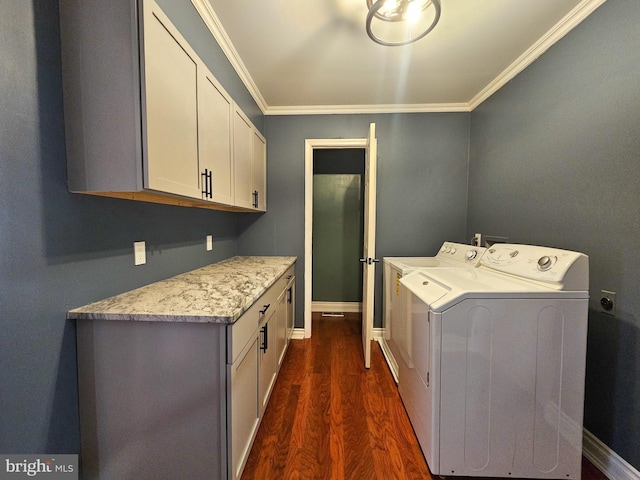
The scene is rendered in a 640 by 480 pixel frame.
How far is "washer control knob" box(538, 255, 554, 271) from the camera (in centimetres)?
121

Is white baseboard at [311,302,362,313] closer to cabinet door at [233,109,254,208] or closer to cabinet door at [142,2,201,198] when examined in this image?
cabinet door at [233,109,254,208]

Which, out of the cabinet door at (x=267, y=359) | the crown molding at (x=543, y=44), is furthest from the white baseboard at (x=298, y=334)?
the crown molding at (x=543, y=44)

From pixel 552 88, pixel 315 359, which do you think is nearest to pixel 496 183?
pixel 552 88

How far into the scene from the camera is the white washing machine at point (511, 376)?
114 centimetres

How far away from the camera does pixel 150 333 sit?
961mm

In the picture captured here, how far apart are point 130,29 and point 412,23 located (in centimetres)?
154

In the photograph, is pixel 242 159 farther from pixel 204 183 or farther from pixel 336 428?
pixel 336 428

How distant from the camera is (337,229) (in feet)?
12.3

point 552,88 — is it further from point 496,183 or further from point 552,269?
point 552,269

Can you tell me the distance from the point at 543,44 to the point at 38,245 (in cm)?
296

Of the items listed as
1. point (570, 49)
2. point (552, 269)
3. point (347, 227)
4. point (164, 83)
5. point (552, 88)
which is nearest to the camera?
point (164, 83)

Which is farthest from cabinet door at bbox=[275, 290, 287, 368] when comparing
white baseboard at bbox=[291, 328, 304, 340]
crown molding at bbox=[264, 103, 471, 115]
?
crown molding at bbox=[264, 103, 471, 115]

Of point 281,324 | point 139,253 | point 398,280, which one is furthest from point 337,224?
point 139,253

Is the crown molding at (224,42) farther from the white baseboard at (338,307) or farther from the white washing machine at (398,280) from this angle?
the white baseboard at (338,307)
